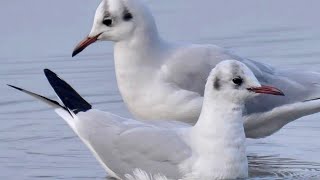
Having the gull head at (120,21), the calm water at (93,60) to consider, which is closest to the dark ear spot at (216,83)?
the calm water at (93,60)

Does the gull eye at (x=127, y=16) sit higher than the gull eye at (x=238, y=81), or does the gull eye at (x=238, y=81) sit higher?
the gull eye at (x=127, y=16)

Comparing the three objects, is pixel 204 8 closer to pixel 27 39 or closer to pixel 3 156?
pixel 27 39

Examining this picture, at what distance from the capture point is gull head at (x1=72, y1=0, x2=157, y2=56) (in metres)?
9.75

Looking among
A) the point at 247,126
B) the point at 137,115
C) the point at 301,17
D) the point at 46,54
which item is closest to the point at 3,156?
the point at 137,115

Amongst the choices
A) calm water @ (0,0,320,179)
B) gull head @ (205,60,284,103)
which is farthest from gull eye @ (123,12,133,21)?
gull head @ (205,60,284,103)

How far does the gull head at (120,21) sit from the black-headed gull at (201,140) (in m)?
1.24

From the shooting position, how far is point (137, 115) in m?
9.63

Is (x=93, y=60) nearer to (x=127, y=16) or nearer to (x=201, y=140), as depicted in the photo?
(x=127, y=16)

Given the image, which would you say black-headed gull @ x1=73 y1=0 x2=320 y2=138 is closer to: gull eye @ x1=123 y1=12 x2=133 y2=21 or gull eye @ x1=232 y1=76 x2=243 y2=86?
gull eye @ x1=123 y1=12 x2=133 y2=21

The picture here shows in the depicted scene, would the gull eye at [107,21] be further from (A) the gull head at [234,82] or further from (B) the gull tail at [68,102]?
(A) the gull head at [234,82]

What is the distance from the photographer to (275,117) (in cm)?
988

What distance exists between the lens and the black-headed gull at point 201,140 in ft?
27.3

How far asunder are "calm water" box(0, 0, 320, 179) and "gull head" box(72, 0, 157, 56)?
0.86m

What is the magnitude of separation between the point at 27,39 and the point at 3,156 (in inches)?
142
